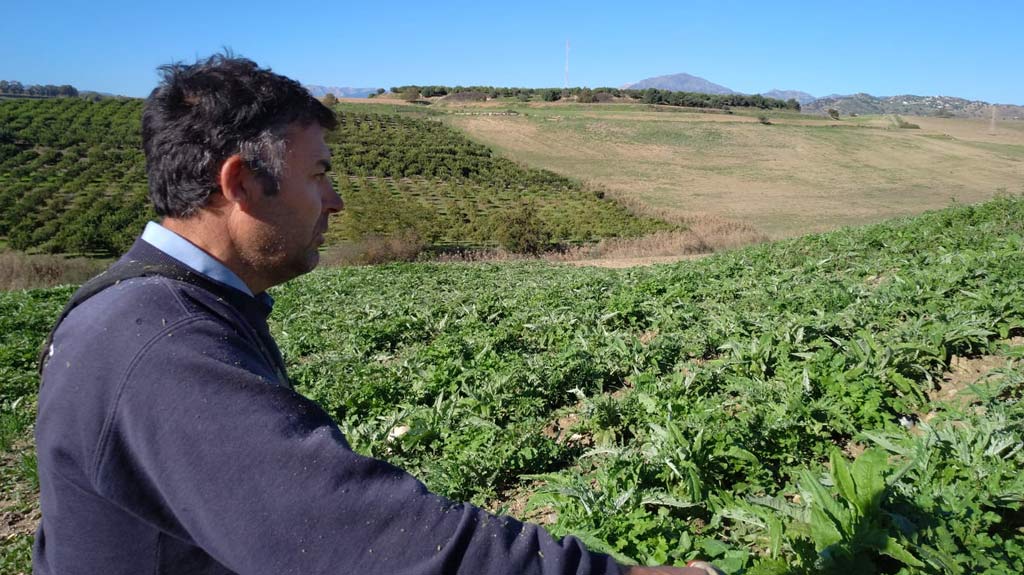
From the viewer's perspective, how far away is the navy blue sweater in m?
0.99

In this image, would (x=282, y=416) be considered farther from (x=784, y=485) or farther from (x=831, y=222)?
(x=831, y=222)

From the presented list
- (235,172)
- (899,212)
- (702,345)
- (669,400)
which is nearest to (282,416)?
(235,172)

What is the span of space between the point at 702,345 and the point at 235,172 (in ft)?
15.5

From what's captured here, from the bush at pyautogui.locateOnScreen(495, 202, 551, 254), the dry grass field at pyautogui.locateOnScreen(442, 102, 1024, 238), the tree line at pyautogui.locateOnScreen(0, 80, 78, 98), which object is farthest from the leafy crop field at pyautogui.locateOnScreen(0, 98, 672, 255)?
the tree line at pyautogui.locateOnScreen(0, 80, 78, 98)

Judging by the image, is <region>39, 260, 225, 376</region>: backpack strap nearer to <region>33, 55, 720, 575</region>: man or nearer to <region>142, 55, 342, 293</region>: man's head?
<region>33, 55, 720, 575</region>: man

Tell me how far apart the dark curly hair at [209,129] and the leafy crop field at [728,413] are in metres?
1.96

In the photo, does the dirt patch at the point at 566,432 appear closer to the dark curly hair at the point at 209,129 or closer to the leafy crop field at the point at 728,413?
the leafy crop field at the point at 728,413

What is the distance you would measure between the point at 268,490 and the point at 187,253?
66cm

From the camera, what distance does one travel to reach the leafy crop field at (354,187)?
3488 cm

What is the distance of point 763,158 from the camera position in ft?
201

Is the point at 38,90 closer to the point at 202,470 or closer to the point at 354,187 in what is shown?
the point at 354,187

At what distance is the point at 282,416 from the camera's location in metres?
1.04

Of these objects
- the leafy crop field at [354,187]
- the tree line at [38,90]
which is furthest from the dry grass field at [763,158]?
the tree line at [38,90]

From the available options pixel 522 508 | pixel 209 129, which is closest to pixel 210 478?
pixel 209 129
